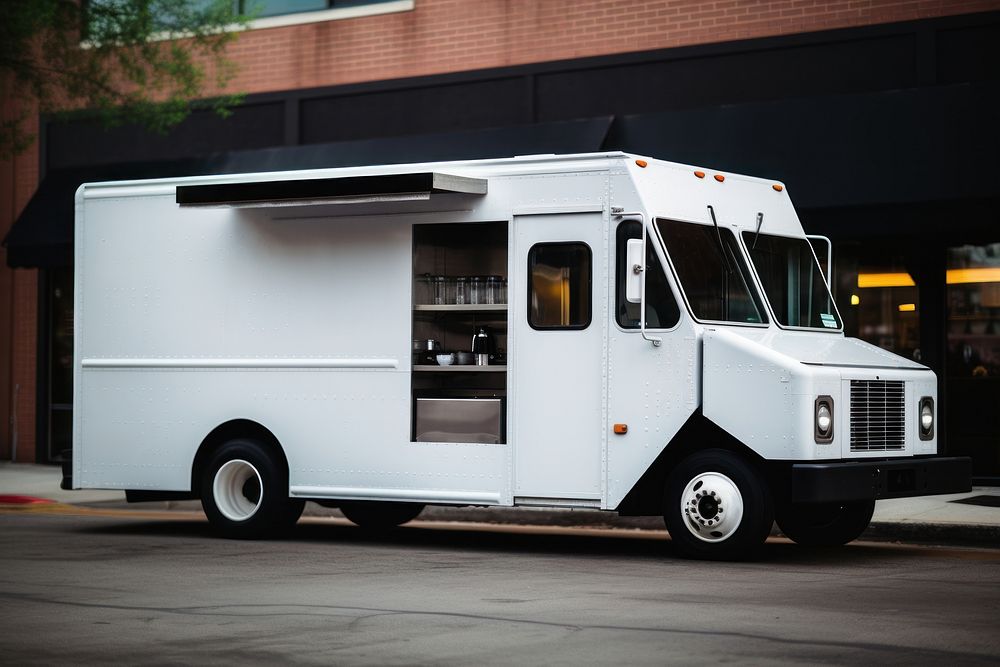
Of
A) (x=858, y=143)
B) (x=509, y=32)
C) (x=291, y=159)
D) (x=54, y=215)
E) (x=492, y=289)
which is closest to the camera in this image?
(x=492, y=289)

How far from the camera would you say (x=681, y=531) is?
11.2 metres

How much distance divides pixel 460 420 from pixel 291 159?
8.72 meters

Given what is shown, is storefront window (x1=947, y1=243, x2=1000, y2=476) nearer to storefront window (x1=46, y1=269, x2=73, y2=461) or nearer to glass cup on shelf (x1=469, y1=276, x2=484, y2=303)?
glass cup on shelf (x1=469, y1=276, x2=484, y2=303)

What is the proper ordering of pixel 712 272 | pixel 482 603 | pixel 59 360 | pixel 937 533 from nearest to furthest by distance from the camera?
pixel 482 603 < pixel 712 272 < pixel 937 533 < pixel 59 360

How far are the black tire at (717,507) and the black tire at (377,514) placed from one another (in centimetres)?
354

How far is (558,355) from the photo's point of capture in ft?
38.6

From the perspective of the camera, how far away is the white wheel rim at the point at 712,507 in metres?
11.0

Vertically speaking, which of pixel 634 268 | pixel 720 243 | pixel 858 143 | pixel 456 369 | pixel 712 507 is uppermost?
pixel 858 143

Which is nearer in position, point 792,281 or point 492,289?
point 492,289

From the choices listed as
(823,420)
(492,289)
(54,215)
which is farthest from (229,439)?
(54,215)

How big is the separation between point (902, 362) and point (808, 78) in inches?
234

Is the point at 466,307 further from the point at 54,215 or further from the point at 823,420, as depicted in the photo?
the point at 54,215

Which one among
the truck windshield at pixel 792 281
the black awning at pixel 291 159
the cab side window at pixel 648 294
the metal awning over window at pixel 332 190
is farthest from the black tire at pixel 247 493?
the black awning at pixel 291 159

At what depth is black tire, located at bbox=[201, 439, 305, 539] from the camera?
42.9ft
